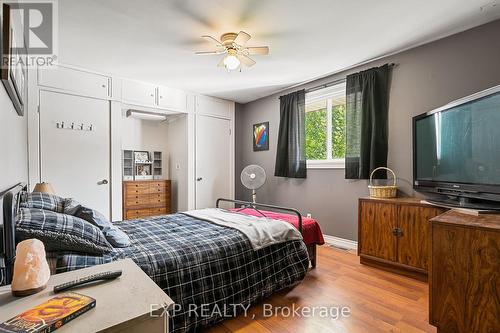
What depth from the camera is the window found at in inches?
139

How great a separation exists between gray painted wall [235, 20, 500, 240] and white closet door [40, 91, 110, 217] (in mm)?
2675

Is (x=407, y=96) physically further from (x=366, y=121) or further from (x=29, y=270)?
(x=29, y=270)

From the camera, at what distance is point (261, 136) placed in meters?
4.69

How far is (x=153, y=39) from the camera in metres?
2.56

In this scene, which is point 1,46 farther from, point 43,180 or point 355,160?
point 355,160

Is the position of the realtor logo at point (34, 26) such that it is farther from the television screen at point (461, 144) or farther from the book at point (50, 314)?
the television screen at point (461, 144)

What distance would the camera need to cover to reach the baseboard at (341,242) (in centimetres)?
333

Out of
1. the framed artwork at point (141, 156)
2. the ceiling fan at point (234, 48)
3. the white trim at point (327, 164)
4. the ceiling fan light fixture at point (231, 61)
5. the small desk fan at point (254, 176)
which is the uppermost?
the ceiling fan at point (234, 48)

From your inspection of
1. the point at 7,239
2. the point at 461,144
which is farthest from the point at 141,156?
the point at 461,144

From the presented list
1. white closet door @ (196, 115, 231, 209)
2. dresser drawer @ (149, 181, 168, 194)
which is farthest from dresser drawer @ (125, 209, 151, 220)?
white closet door @ (196, 115, 231, 209)

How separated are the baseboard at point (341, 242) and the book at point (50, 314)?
3.20 metres

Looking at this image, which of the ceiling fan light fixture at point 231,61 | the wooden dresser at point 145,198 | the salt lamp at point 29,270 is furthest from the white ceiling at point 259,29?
the salt lamp at point 29,270

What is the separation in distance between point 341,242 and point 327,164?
110cm

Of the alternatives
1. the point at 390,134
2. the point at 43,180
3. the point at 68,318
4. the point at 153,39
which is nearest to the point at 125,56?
the point at 153,39
